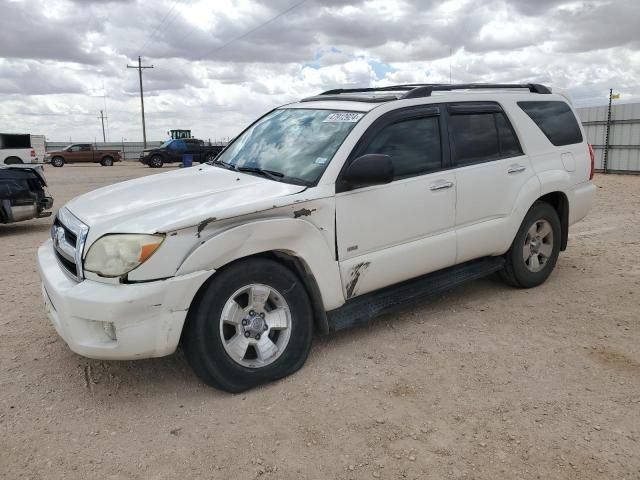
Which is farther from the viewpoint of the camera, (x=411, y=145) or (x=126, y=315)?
(x=411, y=145)

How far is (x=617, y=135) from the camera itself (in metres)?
18.7

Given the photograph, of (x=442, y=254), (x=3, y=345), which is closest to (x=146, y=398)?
(x=3, y=345)

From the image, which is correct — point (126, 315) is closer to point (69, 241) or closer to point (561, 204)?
point (69, 241)

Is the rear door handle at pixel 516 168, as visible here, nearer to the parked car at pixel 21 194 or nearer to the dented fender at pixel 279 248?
the dented fender at pixel 279 248

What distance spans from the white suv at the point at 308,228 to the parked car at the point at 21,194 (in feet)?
18.5

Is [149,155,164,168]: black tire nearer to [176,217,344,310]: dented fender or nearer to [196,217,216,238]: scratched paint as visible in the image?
[176,217,344,310]: dented fender

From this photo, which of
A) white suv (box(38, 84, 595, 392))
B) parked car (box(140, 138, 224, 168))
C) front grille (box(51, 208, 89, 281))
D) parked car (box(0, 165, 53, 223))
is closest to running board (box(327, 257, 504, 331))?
white suv (box(38, 84, 595, 392))

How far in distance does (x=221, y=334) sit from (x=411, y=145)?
1.99m

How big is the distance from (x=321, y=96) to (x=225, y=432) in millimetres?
3046

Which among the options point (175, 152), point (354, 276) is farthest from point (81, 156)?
point (354, 276)

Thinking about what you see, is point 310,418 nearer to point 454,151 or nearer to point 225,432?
point 225,432

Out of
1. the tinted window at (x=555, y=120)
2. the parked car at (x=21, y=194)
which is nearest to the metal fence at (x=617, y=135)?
the tinted window at (x=555, y=120)

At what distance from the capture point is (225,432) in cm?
296

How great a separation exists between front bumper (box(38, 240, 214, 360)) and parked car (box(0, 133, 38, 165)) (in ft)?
78.1
